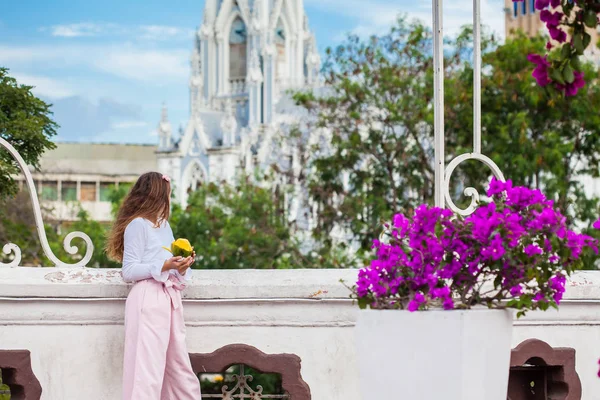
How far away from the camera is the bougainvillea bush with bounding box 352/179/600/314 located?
10.7 ft

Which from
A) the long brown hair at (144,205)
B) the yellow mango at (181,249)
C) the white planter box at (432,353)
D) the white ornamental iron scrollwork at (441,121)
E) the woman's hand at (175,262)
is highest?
the white ornamental iron scrollwork at (441,121)

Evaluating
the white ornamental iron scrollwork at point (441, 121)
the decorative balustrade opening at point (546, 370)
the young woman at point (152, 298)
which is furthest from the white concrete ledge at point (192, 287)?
the decorative balustrade opening at point (546, 370)

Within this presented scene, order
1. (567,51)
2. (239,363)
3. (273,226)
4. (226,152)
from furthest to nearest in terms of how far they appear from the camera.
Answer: (226,152), (273,226), (239,363), (567,51)

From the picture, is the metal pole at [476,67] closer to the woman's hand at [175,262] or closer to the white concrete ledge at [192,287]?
the white concrete ledge at [192,287]

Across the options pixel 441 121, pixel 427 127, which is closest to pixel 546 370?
pixel 441 121

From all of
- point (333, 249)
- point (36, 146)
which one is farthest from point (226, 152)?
point (36, 146)

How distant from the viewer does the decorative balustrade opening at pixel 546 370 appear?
13.9 feet

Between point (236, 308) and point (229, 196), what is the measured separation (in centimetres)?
2545

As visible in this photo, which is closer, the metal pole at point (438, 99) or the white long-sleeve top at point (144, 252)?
the white long-sleeve top at point (144, 252)

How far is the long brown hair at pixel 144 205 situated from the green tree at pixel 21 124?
970mm

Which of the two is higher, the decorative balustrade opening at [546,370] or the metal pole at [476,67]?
the metal pole at [476,67]

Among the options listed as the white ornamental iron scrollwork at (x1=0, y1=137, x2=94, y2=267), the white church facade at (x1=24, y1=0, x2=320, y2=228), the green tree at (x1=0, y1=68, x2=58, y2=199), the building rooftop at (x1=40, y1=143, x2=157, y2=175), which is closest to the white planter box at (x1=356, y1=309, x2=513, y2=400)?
the white ornamental iron scrollwork at (x1=0, y1=137, x2=94, y2=267)

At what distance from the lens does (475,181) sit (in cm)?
2409

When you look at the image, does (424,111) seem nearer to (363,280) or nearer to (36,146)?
(36,146)
